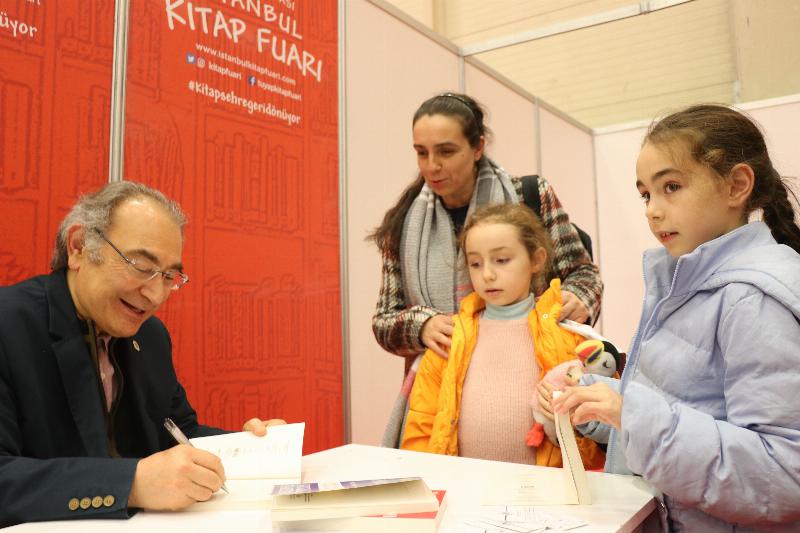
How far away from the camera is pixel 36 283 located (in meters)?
1.55

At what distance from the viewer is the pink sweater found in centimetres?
179

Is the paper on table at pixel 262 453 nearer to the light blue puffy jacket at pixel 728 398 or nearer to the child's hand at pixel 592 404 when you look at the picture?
the child's hand at pixel 592 404

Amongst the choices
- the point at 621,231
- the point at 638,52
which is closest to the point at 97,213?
the point at 621,231

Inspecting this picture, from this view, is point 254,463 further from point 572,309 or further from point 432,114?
point 432,114

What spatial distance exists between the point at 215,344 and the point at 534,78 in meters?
5.61

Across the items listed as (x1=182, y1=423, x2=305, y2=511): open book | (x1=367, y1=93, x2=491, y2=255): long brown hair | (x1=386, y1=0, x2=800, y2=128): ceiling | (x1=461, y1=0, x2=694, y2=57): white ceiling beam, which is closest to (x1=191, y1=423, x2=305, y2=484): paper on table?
(x1=182, y1=423, x2=305, y2=511): open book

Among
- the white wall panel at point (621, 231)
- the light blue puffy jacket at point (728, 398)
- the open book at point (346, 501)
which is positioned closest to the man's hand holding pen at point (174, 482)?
the open book at point (346, 501)

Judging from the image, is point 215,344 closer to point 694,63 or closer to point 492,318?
point 492,318

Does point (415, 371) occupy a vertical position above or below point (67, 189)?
below

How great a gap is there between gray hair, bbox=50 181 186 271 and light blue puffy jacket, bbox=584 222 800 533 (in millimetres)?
1195

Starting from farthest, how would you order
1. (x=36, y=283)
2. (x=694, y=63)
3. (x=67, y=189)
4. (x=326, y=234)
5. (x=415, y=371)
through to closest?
(x=694, y=63)
(x=326, y=234)
(x=415, y=371)
(x=67, y=189)
(x=36, y=283)

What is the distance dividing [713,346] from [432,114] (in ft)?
4.51

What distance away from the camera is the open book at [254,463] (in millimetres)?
1187

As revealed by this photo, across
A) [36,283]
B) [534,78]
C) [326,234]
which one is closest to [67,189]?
[36,283]
